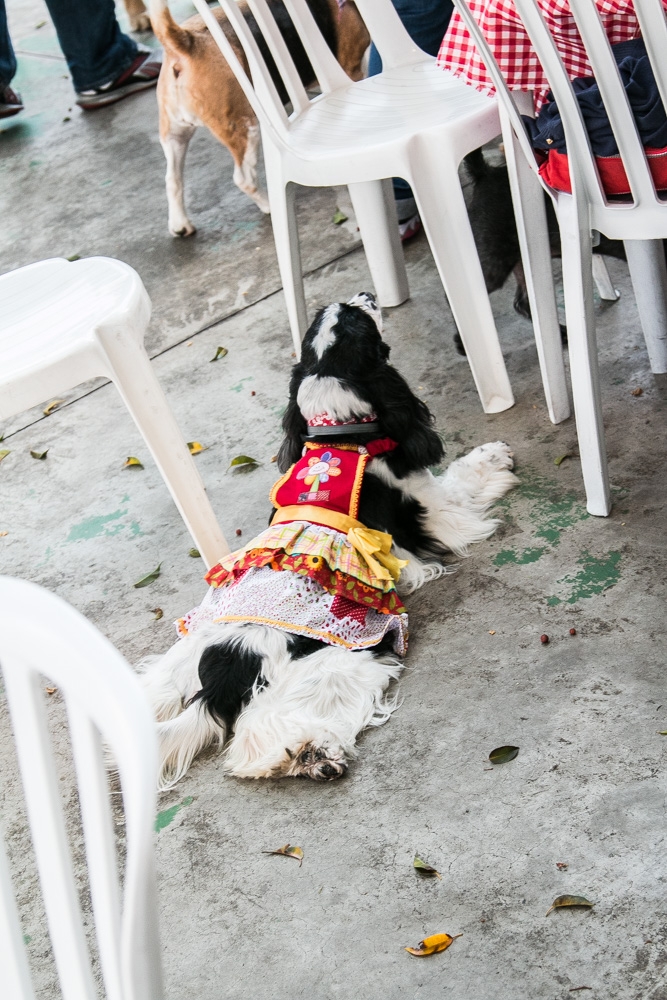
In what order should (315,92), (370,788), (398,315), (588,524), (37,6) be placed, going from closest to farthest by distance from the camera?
1. (370,788)
2. (588,524)
3. (398,315)
4. (315,92)
5. (37,6)

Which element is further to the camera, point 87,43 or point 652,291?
Result: point 87,43

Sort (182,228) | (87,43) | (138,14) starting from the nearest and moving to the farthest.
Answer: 1. (182,228)
2. (87,43)
3. (138,14)

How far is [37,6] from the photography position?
845 cm

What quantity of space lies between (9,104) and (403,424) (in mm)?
5058

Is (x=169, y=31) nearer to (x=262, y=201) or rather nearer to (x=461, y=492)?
(x=262, y=201)

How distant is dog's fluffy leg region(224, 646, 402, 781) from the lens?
6.32 feet

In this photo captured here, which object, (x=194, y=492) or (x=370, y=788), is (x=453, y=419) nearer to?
(x=194, y=492)

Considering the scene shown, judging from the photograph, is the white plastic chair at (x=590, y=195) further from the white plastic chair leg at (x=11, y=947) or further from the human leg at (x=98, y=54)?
the human leg at (x=98, y=54)

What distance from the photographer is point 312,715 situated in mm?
1976

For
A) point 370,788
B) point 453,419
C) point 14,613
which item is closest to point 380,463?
point 453,419

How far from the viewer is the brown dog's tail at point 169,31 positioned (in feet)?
12.7

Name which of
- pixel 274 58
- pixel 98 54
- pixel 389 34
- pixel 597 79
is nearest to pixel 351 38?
pixel 389 34

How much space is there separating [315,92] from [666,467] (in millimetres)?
3168

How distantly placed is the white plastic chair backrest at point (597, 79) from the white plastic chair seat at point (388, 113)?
1.42 feet
